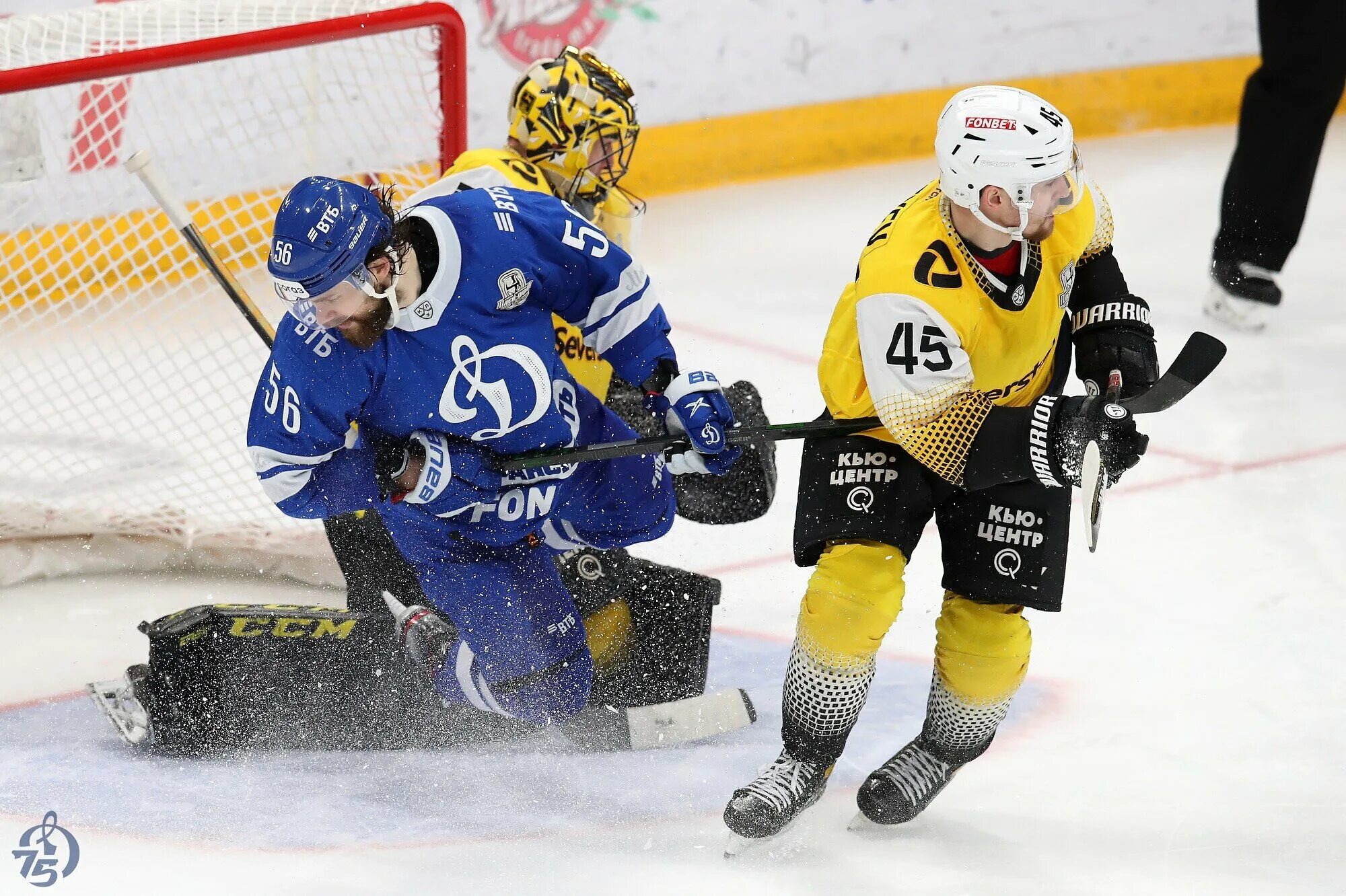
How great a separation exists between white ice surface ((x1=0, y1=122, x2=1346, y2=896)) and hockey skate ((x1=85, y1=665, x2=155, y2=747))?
0.22 feet

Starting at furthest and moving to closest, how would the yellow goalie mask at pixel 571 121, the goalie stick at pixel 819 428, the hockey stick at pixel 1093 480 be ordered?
the yellow goalie mask at pixel 571 121 → the goalie stick at pixel 819 428 → the hockey stick at pixel 1093 480

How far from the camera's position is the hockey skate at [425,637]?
109 inches

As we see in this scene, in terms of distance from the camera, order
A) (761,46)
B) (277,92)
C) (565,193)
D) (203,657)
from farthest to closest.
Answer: (761,46) < (277,92) < (565,193) < (203,657)

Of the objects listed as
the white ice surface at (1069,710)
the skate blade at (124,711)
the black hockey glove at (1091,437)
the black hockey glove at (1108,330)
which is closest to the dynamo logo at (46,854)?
the white ice surface at (1069,710)

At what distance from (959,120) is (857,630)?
69cm

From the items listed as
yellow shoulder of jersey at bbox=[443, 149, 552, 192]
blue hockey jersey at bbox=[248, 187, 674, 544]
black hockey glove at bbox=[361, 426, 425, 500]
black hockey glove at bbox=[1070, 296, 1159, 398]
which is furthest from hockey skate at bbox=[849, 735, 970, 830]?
yellow shoulder of jersey at bbox=[443, 149, 552, 192]

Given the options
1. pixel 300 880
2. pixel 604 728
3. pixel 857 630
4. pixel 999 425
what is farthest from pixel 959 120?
pixel 300 880

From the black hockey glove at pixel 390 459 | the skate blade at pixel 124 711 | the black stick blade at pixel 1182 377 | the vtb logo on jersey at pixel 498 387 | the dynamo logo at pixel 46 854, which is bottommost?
the skate blade at pixel 124 711

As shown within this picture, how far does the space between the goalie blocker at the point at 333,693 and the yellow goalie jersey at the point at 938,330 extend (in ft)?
2.31

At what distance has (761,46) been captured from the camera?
6.03m

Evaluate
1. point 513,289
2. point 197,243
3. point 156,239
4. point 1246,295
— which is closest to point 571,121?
point 513,289

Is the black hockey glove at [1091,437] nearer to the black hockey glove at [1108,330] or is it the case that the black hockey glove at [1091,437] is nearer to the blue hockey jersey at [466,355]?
the black hockey glove at [1108,330]

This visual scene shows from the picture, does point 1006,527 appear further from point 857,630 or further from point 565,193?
point 565,193

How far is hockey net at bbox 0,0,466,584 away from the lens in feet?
11.0
